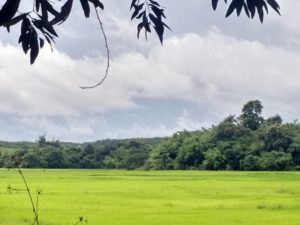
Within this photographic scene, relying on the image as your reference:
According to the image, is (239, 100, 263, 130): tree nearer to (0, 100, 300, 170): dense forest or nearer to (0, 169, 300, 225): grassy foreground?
(0, 100, 300, 170): dense forest

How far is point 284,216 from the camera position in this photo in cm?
1488

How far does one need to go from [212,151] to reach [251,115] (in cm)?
1198

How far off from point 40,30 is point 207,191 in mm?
23752

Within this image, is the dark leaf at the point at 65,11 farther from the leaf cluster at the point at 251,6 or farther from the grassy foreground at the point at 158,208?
the grassy foreground at the point at 158,208

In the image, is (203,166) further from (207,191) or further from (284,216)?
(284,216)

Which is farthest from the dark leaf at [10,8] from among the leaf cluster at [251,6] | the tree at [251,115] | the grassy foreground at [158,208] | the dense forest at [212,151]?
the tree at [251,115]

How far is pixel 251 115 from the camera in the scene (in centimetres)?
6119

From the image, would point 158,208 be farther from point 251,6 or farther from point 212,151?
point 212,151

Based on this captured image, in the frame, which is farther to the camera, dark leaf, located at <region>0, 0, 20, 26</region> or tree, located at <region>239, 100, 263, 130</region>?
tree, located at <region>239, 100, 263, 130</region>

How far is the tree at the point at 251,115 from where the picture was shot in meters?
60.0

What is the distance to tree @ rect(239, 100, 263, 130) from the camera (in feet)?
197

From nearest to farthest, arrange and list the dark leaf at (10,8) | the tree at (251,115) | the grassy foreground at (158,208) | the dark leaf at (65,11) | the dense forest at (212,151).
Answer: the dark leaf at (10,8) → the dark leaf at (65,11) → the grassy foreground at (158,208) → the dense forest at (212,151) → the tree at (251,115)

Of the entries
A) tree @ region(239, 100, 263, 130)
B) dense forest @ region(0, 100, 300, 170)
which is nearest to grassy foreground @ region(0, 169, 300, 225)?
dense forest @ region(0, 100, 300, 170)

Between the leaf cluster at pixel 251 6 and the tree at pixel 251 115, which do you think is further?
the tree at pixel 251 115
